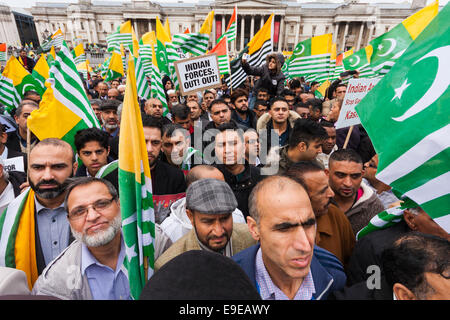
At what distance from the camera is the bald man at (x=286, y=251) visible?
1297mm

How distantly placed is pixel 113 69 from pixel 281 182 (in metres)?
7.25

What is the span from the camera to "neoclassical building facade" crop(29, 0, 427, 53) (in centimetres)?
5003

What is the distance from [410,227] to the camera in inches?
63.2

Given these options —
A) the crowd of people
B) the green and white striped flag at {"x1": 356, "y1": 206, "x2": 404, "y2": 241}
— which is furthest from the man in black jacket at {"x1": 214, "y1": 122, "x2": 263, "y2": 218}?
the green and white striped flag at {"x1": 356, "y1": 206, "x2": 404, "y2": 241}

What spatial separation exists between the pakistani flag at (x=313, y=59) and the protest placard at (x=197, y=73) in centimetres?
359

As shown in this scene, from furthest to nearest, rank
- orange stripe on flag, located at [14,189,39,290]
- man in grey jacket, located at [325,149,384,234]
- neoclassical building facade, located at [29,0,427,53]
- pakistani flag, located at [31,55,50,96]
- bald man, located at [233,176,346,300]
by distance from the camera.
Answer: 1. neoclassical building facade, located at [29,0,427,53]
2. pakistani flag, located at [31,55,50,96]
3. man in grey jacket, located at [325,149,384,234]
4. orange stripe on flag, located at [14,189,39,290]
5. bald man, located at [233,176,346,300]

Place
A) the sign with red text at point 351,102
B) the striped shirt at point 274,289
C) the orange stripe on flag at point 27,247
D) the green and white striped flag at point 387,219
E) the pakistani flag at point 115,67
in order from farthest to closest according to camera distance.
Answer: the pakistani flag at point 115,67
the sign with red text at point 351,102
the orange stripe on flag at point 27,247
the green and white striped flag at point 387,219
the striped shirt at point 274,289

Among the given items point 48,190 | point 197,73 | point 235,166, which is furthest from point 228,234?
point 197,73

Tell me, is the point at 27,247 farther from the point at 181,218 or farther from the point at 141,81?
the point at 141,81

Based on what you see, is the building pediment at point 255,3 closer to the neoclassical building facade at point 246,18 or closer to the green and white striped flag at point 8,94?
the neoclassical building facade at point 246,18

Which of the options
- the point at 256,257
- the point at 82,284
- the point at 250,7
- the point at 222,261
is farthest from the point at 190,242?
the point at 250,7

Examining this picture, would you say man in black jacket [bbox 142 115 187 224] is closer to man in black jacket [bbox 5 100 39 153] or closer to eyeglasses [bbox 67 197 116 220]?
eyeglasses [bbox 67 197 116 220]

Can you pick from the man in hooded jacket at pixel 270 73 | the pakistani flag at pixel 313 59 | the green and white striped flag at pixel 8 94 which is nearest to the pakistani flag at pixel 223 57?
the man in hooded jacket at pixel 270 73

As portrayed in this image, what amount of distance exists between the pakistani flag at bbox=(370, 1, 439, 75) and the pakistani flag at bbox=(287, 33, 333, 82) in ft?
10.1
